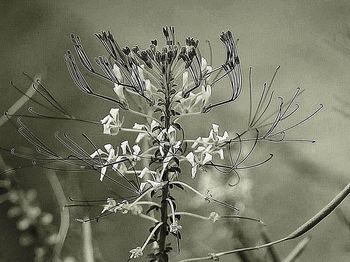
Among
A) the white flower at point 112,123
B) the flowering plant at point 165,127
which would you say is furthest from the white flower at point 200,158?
the white flower at point 112,123

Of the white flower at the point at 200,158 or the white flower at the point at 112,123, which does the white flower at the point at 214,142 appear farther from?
the white flower at the point at 112,123

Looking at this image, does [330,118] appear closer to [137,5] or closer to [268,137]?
[268,137]

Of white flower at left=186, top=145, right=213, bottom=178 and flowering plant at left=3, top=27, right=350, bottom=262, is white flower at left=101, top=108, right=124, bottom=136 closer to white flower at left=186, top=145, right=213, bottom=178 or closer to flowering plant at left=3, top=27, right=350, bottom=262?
flowering plant at left=3, top=27, right=350, bottom=262

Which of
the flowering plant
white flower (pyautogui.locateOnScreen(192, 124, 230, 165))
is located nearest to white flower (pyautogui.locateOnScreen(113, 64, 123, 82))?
the flowering plant

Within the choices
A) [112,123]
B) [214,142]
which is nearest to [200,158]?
[214,142]

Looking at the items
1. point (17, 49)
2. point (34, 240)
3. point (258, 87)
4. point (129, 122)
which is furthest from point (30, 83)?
point (258, 87)

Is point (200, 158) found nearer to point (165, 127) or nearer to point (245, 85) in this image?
point (165, 127)
